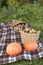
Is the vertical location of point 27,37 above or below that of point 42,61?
above

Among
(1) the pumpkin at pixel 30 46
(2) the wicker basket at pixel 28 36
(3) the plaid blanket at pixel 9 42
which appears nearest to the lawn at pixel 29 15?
(3) the plaid blanket at pixel 9 42

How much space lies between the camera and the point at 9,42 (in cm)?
322

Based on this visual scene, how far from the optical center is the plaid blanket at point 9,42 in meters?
2.75

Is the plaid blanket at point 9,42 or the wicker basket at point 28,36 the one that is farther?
the wicker basket at point 28,36

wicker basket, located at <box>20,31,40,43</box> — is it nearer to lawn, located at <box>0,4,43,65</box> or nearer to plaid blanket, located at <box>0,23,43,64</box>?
plaid blanket, located at <box>0,23,43,64</box>

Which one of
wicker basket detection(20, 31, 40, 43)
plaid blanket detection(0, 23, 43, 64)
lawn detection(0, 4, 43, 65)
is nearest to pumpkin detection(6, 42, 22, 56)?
plaid blanket detection(0, 23, 43, 64)

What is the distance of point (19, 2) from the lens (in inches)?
221

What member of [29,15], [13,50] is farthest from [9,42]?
[29,15]

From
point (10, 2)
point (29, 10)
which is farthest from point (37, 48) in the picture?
point (10, 2)

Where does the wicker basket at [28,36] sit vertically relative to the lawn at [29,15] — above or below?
above

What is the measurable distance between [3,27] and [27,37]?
36.2 inches

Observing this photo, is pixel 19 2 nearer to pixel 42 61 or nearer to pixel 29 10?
pixel 29 10

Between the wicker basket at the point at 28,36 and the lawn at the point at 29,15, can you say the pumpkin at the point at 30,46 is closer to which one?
the wicker basket at the point at 28,36

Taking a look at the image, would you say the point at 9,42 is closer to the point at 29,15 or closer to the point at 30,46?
the point at 30,46
